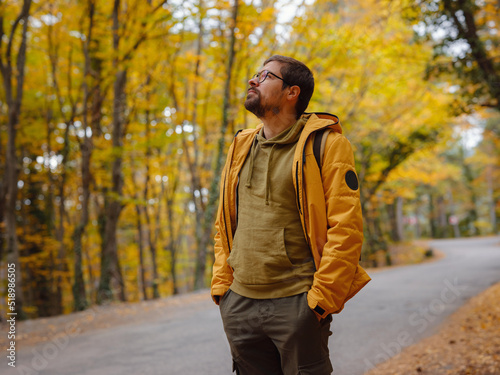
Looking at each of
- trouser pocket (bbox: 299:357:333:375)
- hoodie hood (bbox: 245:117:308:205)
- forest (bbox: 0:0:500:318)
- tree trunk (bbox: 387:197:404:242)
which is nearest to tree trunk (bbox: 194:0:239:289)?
forest (bbox: 0:0:500:318)

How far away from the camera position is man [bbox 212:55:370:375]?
1.77m

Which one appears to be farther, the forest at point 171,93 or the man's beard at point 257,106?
the forest at point 171,93

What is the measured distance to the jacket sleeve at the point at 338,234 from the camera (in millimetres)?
1715

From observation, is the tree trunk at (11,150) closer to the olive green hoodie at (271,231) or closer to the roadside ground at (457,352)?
the roadside ground at (457,352)

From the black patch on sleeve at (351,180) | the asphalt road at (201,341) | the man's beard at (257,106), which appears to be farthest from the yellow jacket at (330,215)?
the asphalt road at (201,341)

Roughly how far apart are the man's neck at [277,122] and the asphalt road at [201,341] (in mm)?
3024

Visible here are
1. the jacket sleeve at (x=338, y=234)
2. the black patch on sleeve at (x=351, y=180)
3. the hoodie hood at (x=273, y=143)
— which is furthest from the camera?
the hoodie hood at (x=273, y=143)

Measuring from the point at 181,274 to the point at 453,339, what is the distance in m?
26.9

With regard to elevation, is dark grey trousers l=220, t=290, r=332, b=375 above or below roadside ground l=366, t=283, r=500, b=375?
above

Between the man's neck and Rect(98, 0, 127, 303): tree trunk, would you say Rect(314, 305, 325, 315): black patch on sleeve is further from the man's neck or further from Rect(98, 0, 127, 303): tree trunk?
Rect(98, 0, 127, 303): tree trunk

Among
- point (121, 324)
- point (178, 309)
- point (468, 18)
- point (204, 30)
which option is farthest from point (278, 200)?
point (204, 30)

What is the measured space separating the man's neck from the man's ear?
94 millimetres

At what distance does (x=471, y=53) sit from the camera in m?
7.85

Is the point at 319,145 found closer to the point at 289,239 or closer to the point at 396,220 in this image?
the point at 289,239
